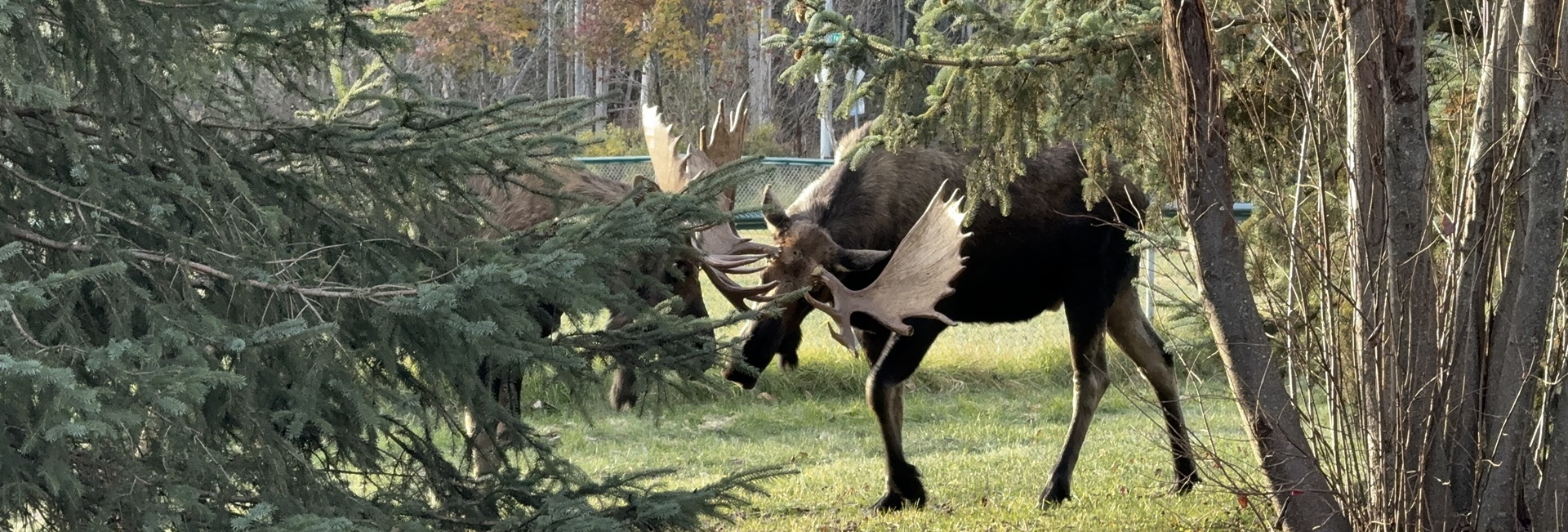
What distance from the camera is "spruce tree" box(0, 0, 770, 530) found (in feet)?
9.77

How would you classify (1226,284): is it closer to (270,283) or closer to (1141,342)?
(270,283)

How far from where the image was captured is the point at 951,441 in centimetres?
1013

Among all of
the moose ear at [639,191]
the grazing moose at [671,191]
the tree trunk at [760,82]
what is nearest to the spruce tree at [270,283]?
the moose ear at [639,191]

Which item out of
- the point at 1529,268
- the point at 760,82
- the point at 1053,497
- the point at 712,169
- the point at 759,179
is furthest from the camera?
the point at 760,82

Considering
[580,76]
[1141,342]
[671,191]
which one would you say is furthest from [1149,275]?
[580,76]

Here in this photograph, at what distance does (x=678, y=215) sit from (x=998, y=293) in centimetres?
403

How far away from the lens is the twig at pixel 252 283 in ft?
10.6

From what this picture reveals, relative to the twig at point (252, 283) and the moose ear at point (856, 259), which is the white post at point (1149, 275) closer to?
the moose ear at point (856, 259)

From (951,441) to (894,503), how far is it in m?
2.70

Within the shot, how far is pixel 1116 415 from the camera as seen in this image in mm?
11266

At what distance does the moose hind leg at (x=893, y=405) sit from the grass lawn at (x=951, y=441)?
0.14m

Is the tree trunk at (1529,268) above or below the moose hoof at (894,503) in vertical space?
above

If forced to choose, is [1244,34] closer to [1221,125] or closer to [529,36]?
[1221,125]

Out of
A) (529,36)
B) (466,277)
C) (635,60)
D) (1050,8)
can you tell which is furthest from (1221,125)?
(635,60)
